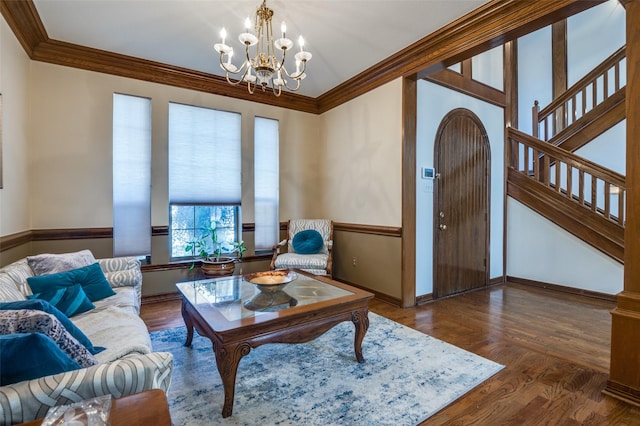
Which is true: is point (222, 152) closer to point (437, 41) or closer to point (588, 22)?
point (437, 41)

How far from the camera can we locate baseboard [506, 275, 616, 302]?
3.88 metres

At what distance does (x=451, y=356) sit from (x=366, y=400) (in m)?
0.94

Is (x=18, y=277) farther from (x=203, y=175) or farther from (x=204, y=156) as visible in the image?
(x=204, y=156)

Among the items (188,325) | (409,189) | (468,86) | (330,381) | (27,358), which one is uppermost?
(468,86)

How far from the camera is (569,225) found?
4.21 m

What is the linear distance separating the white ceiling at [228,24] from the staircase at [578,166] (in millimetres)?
2854

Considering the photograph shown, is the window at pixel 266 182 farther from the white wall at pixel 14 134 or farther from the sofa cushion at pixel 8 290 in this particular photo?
the sofa cushion at pixel 8 290

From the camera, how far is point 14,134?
9.07 ft

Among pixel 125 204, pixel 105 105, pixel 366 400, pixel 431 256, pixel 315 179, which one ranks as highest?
pixel 105 105

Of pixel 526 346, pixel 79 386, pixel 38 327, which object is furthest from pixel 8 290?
pixel 526 346

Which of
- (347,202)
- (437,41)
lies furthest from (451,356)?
(437,41)

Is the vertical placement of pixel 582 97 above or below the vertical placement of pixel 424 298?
above

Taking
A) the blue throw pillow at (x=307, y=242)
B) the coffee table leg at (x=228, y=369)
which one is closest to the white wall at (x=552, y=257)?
the blue throw pillow at (x=307, y=242)

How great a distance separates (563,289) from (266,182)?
4538 millimetres
